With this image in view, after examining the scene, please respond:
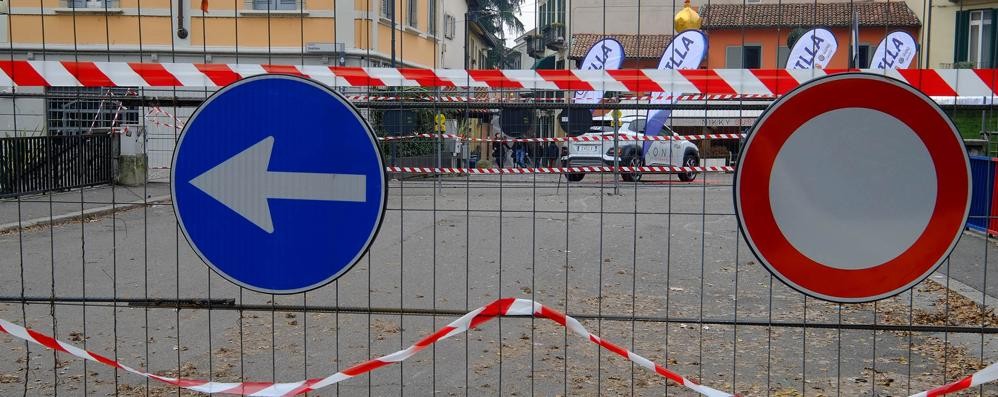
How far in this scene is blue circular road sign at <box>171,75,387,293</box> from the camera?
388 cm

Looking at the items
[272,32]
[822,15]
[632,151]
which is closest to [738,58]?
[822,15]

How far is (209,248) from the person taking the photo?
4.09 metres

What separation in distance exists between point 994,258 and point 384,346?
23.4 ft

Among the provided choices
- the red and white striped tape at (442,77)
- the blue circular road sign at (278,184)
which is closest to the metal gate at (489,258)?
the red and white striped tape at (442,77)

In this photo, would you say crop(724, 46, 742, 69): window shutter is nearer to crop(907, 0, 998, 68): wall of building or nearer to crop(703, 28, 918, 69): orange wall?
crop(703, 28, 918, 69): orange wall

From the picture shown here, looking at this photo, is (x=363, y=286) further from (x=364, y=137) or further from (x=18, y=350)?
(x=364, y=137)

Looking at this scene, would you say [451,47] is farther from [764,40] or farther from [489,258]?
[764,40]

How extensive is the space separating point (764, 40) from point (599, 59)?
5.21 feet

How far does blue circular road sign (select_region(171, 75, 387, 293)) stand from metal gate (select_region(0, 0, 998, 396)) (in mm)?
248

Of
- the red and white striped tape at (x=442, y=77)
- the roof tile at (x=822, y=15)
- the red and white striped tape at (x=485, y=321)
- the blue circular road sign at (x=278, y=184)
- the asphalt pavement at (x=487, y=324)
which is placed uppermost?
the roof tile at (x=822, y=15)

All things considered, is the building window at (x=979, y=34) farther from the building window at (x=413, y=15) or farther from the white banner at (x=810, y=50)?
the building window at (x=413, y=15)

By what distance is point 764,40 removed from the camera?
5980 millimetres

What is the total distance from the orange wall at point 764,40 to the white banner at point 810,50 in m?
0.12

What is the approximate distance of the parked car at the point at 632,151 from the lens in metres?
6.87
